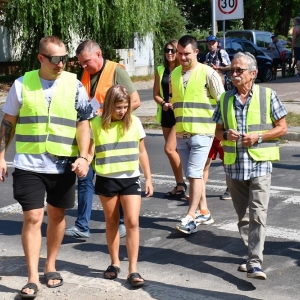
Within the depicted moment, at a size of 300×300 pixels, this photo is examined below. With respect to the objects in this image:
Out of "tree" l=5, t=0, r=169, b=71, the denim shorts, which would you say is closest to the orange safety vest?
the denim shorts

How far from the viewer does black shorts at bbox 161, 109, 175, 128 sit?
28.0 ft

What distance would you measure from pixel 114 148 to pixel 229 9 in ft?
34.1

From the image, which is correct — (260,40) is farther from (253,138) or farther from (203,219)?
(253,138)

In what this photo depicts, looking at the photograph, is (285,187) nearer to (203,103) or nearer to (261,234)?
(203,103)

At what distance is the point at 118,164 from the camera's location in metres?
5.66

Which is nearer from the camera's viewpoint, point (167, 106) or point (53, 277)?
point (53, 277)

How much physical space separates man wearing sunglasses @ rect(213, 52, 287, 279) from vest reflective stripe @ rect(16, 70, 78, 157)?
1268 millimetres

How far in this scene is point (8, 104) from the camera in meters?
5.54

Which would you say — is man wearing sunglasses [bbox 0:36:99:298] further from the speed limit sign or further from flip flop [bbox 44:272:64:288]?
the speed limit sign

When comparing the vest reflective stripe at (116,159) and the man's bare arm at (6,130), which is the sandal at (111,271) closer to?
the vest reflective stripe at (116,159)

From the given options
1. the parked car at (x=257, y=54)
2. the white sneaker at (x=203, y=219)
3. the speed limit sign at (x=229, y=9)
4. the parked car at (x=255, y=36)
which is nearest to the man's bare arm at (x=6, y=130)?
the white sneaker at (x=203, y=219)

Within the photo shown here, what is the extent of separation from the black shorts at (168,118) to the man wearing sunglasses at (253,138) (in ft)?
9.22

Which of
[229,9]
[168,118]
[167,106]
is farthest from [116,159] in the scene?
[229,9]

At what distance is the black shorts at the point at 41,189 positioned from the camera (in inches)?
214
